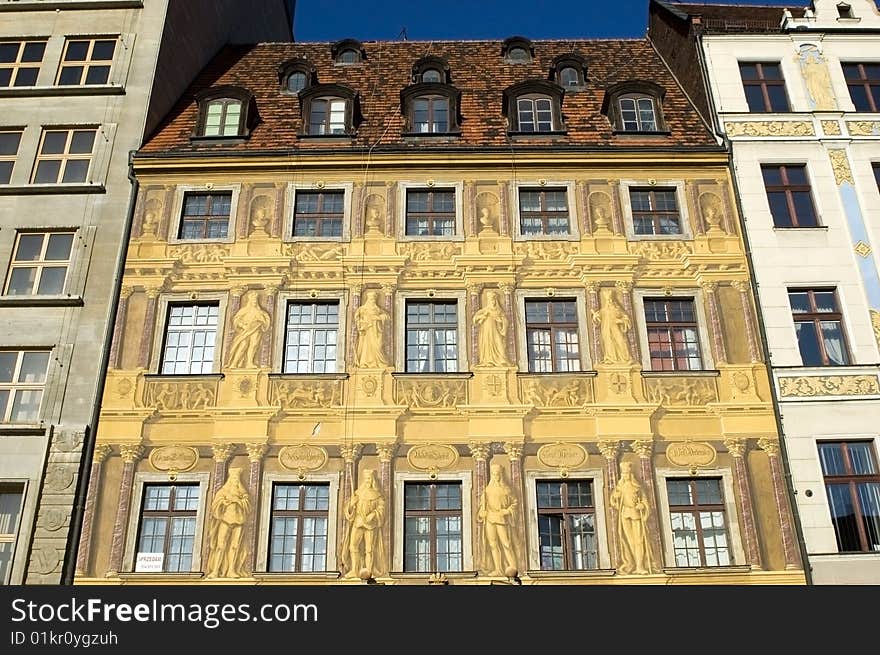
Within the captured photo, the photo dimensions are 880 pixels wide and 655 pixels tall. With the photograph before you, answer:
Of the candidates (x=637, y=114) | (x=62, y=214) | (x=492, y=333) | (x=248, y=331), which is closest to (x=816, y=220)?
(x=637, y=114)

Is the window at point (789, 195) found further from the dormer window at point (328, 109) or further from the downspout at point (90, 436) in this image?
the downspout at point (90, 436)

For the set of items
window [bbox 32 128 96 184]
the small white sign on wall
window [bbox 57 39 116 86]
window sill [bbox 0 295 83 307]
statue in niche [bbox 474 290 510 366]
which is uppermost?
window [bbox 57 39 116 86]

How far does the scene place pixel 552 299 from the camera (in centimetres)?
1753

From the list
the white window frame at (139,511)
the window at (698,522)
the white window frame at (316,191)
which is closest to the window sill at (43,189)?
the white window frame at (316,191)

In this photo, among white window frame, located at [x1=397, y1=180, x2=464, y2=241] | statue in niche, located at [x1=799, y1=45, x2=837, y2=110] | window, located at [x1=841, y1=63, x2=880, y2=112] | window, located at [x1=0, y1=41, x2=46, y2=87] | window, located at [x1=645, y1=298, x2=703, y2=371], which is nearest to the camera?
window, located at [x1=645, y1=298, x2=703, y2=371]

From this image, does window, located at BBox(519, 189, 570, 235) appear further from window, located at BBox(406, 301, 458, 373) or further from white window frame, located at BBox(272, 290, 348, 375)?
white window frame, located at BBox(272, 290, 348, 375)

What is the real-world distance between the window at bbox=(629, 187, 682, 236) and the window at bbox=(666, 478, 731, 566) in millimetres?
5334

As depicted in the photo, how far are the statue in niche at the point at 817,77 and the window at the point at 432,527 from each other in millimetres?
11763

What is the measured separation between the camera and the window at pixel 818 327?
16.8 meters

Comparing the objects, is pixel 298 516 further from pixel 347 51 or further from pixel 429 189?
pixel 347 51

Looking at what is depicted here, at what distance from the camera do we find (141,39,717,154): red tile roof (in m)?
19.6

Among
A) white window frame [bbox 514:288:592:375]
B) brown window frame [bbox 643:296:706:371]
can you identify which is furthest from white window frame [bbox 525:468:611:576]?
brown window frame [bbox 643:296:706:371]

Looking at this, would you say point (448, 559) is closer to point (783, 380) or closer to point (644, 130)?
point (783, 380)
